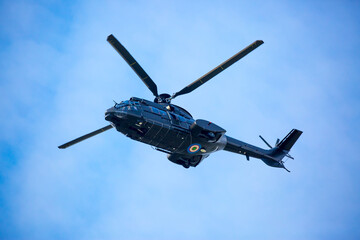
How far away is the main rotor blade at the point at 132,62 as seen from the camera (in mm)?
28266

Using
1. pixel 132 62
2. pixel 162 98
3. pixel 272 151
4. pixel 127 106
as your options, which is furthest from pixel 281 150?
pixel 132 62

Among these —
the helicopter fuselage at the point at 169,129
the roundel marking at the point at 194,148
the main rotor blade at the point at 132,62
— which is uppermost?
the main rotor blade at the point at 132,62

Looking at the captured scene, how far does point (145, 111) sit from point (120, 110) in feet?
6.82

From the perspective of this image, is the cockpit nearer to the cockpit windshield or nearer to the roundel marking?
the cockpit windshield

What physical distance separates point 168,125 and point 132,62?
19.3ft

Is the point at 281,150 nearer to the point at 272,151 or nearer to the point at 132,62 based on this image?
the point at 272,151

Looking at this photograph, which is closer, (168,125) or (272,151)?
(168,125)

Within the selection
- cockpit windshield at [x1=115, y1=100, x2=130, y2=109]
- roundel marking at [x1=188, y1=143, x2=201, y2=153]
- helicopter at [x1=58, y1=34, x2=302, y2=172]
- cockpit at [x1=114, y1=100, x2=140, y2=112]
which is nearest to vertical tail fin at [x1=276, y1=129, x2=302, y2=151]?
helicopter at [x1=58, y1=34, x2=302, y2=172]

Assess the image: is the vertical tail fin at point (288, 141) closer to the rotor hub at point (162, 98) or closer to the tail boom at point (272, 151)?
the tail boom at point (272, 151)

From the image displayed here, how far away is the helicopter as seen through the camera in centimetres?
2833

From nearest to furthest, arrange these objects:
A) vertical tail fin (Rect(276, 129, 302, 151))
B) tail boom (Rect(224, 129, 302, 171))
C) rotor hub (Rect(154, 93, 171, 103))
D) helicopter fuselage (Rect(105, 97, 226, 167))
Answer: helicopter fuselage (Rect(105, 97, 226, 167)), rotor hub (Rect(154, 93, 171, 103)), tail boom (Rect(224, 129, 302, 171)), vertical tail fin (Rect(276, 129, 302, 151))

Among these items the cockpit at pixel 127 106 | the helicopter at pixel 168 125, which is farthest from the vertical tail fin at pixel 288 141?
the cockpit at pixel 127 106

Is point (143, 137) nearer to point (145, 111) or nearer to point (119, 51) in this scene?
point (145, 111)

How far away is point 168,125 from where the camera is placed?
29.4m
